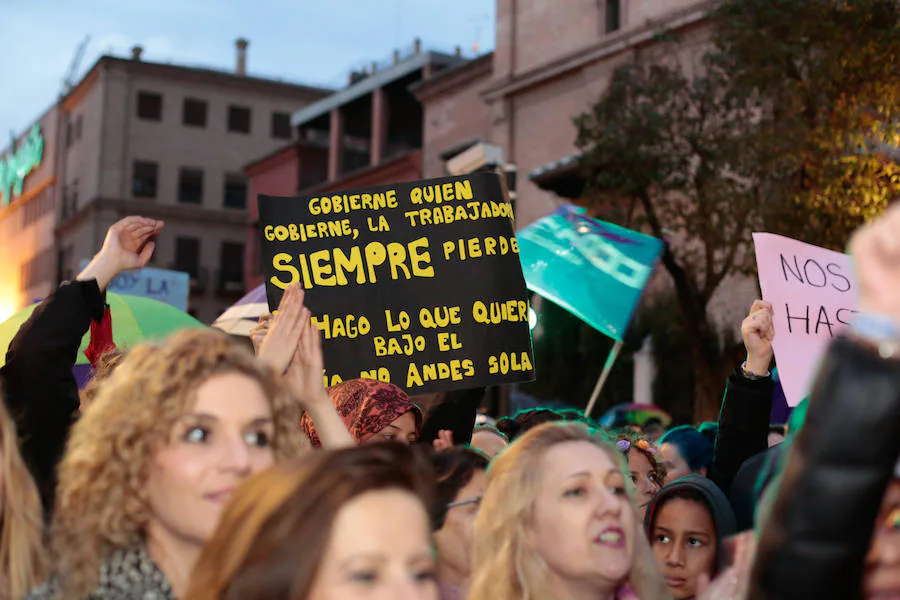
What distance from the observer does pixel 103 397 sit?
2.74 metres

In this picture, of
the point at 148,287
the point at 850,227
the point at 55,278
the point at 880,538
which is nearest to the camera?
the point at 880,538

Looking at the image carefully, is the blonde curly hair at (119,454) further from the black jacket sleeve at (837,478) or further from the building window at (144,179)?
the building window at (144,179)

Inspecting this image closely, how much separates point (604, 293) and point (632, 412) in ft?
27.4

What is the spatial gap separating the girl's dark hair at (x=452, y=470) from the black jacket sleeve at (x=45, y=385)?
106 centimetres

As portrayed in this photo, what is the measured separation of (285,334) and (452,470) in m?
0.70

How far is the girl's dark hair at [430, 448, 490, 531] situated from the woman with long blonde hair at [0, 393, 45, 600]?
120 cm

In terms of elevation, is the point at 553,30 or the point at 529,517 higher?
the point at 553,30

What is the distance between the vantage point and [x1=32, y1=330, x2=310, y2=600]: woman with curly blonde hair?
102 inches

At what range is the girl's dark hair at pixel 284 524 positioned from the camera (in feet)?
7.24

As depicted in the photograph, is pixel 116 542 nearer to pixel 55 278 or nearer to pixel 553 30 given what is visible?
pixel 553 30

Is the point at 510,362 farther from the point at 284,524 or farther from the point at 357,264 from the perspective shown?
the point at 284,524

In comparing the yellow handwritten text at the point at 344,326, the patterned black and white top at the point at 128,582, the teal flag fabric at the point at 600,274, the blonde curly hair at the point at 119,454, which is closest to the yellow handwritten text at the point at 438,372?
the yellow handwritten text at the point at 344,326

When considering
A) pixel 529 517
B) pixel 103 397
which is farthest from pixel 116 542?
pixel 529 517

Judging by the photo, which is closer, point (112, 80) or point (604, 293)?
point (604, 293)
